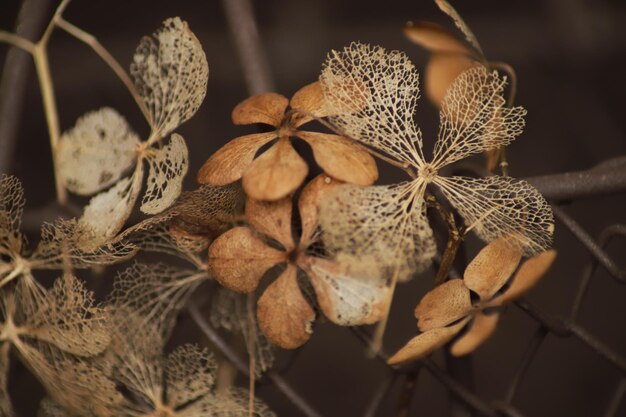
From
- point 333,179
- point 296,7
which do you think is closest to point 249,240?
point 333,179

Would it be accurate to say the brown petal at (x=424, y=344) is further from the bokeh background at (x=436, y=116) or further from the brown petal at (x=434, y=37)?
the bokeh background at (x=436, y=116)

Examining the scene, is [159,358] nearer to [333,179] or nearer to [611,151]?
[333,179]

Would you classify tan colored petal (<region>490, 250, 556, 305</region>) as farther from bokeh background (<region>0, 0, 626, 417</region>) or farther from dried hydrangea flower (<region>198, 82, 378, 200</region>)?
bokeh background (<region>0, 0, 626, 417</region>)

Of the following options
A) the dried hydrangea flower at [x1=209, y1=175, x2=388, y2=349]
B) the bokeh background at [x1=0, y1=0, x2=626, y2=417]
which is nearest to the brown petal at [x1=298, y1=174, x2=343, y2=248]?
the dried hydrangea flower at [x1=209, y1=175, x2=388, y2=349]

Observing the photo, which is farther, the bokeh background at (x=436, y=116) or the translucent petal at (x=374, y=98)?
the bokeh background at (x=436, y=116)

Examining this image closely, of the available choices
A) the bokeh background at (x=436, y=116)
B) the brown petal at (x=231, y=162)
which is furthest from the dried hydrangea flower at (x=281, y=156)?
the bokeh background at (x=436, y=116)

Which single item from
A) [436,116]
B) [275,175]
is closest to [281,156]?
[275,175]

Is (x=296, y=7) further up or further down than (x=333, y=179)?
further up
